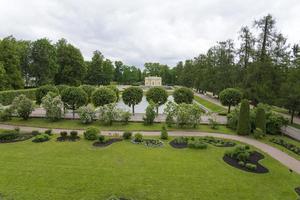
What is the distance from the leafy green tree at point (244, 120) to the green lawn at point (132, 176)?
4.83 m

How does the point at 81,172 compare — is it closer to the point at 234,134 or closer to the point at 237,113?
the point at 234,134

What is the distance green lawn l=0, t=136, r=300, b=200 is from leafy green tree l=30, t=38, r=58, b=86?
3027 cm

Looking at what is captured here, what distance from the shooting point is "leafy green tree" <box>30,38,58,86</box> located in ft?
130

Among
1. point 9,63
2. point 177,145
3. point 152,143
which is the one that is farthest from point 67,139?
point 9,63

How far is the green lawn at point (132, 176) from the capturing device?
322 inches

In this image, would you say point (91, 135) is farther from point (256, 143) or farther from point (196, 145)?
point (256, 143)

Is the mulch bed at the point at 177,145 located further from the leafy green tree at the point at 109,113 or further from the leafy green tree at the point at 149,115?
the leafy green tree at the point at 109,113

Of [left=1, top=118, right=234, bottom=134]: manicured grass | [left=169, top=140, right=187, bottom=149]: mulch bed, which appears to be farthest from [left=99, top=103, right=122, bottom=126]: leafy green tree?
[left=169, top=140, right=187, bottom=149]: mulch bed

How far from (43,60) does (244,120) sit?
120 ft

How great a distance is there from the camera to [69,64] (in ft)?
147

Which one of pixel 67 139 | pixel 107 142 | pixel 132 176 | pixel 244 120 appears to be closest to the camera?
pixel 132 176

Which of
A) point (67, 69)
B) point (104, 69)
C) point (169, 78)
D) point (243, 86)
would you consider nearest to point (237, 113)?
point (243, 86)

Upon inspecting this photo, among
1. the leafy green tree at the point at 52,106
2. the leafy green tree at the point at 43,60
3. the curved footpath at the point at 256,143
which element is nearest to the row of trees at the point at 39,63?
the leafy green tree at the point at 43,60

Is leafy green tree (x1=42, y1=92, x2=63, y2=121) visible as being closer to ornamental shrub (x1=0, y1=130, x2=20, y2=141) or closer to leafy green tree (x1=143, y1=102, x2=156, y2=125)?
ornamental shrub (x1=0, y1=130, x2=20, y2=141)
